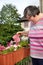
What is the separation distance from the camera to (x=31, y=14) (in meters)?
2.14

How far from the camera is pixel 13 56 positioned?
2160 millimetres

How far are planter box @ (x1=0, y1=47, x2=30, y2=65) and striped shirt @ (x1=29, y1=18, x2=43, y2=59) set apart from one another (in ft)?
0.53

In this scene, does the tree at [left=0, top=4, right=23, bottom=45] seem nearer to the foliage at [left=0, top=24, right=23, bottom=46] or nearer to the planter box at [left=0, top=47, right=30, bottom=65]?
the foliage at [left=0, top=24, right=23, bottom=46]

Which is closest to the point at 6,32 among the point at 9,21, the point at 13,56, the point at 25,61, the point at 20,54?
the point at 9,21

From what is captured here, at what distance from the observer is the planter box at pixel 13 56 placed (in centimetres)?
208

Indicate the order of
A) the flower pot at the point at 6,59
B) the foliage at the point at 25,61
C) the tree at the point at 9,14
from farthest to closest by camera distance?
the tree at the point at 9,14 < the foliage at the point at 25,61 < the flower pot at the point at 6,59

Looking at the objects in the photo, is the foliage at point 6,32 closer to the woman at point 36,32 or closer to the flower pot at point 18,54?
the flower pot at point 18,54

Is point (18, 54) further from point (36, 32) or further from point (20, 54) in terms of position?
point (36, 32)

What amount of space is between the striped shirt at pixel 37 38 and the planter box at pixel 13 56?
0.16m

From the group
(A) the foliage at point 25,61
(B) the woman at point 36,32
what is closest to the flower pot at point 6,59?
(B) the woman at point 36,32

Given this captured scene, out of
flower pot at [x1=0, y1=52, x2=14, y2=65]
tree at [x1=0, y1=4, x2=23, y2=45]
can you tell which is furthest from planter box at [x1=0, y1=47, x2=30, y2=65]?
tree at [x1=0, y1=4, x2=23, y2=45]

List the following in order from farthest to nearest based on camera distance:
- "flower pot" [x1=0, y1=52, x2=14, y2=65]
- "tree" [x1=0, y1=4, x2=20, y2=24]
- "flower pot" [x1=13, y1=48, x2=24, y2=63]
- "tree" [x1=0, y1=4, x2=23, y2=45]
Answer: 1. "tree" [x1=0, y1=4, x2=20, y2=24]
2. "tree" [x1=0, y1=4, x2=23, y2=45]
3. "flower pot" [x1=13, y1=48, x2=24, y2=63]
4. "flower pot" [x1=0, y1=52, x2=14, y2=65]

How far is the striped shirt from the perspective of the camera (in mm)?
2123

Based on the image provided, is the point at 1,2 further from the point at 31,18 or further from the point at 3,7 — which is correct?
the point at 31,18
